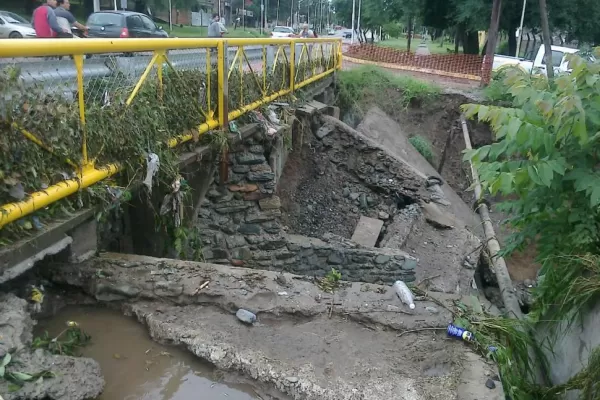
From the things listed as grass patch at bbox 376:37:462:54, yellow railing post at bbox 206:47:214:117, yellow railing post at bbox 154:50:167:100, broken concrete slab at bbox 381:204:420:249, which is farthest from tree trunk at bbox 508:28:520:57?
yellow railing post at bbox 154:50:167:100

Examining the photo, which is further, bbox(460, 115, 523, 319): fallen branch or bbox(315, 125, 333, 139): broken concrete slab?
bbox(315, 125, 333, 139): broken concrete slab

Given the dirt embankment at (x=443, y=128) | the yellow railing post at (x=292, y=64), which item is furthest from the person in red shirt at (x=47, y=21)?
the dirt embankment at (x=443, y=128)

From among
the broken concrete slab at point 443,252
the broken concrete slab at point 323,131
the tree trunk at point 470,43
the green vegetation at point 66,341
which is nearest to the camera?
the green vegetation at point 66,341

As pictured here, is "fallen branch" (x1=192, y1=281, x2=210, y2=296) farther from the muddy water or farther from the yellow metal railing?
the yellow metal railing

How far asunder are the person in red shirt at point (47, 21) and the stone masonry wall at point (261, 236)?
4.91m

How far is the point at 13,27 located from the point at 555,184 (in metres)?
18.4

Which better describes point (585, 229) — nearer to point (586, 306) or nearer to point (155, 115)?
point (586, 306)

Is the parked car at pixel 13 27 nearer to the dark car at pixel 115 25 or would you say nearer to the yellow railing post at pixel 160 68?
the dark car at pixel 115 25

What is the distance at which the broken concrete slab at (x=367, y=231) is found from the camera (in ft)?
26.7

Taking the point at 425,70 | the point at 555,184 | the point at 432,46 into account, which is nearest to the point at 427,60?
the point at 425,70

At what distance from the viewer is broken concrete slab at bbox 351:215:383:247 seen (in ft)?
26.7

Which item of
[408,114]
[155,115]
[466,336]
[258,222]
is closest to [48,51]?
[155,115]

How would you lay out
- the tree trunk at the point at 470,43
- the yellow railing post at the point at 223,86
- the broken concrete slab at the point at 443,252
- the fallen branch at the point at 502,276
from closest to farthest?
1. the fallen branch at the point at 502,276
2. the yellow railing post at the point at 223,86
3. the broken concrete slab at the point at 443,252
4. the tree trunk at the point at 470,43

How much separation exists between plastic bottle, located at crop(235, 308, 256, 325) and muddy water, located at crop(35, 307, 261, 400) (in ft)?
1.23
